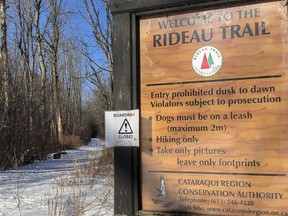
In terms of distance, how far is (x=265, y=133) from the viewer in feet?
9.55

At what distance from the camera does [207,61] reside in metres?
3.11

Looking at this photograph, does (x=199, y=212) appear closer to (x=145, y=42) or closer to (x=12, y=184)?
(x=145, y=42)

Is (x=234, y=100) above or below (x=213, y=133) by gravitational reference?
above

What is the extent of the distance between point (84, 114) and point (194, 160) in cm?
5376

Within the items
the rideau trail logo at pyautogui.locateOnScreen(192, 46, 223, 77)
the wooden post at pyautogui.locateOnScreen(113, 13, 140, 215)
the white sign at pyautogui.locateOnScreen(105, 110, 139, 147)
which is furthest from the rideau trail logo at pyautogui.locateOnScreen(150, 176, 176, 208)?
the rideau trail logo at pyautogui.locateOnScreen(192, 46, 223, 77)

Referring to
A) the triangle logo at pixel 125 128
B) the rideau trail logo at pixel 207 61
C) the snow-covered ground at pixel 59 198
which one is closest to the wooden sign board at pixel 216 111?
the rideau trail logo at pixel 207 61

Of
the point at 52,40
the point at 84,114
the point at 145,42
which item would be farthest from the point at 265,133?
the point at 84,114

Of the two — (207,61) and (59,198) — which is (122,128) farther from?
(59,198)

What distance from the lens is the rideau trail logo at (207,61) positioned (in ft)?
10.1

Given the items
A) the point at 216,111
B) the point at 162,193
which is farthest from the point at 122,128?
the point at 216,111

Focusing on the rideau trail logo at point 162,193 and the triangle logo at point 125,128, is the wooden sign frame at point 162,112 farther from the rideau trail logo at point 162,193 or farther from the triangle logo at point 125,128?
the triangle logo at point 125,128

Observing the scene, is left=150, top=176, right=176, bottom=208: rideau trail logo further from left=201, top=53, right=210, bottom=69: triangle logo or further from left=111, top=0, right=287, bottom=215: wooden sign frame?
left=201, top=53, right=210, bottom=69: triangle logo

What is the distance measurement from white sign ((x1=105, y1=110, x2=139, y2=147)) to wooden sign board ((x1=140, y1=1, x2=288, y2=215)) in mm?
85

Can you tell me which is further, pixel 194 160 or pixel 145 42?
pixel 145 42
